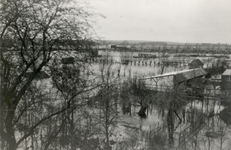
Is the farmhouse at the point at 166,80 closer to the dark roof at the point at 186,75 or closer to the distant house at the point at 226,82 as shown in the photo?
the dark roof at the point at 186,75

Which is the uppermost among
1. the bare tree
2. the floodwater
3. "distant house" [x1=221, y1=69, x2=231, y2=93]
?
the bare tree

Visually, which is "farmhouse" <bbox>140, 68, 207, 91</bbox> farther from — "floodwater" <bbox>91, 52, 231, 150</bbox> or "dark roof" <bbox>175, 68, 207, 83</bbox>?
"floodwater" <bbox>91, 52, 231, 150</bbox>

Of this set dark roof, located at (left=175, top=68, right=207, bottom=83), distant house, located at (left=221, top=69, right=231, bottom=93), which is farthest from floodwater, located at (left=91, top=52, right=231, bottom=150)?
distant house, located at (left=221, top=69, right=231, bottom=93)

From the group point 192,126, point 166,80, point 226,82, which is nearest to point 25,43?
point 192,126

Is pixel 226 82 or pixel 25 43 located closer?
pixel 25 43

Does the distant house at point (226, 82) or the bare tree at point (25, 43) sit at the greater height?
the bare tree at point (25, 43)

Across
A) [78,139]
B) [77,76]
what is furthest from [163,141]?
[77,76]

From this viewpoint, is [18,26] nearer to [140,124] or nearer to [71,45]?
[71,45]

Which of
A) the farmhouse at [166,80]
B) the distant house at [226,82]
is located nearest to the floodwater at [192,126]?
the farmhouse at [166,80]

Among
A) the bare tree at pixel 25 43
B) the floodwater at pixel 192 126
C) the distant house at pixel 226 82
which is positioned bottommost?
the floodwater at pixel 192 126

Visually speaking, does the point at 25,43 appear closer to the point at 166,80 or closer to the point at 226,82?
the point at 166,80

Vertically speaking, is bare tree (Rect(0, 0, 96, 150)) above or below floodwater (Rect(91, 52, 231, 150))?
above
